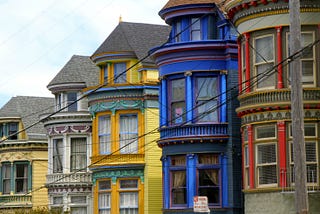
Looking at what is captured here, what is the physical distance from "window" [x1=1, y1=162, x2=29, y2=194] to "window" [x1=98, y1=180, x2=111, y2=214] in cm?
1306

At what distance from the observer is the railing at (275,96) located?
31125 millimetres

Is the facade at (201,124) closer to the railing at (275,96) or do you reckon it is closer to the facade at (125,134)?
the railing at (275,96)

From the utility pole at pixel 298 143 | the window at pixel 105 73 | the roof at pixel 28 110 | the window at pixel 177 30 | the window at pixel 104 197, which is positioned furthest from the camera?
the roof at pixel 28 110

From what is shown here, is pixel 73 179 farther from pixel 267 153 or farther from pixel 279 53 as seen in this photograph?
pixel 279 53

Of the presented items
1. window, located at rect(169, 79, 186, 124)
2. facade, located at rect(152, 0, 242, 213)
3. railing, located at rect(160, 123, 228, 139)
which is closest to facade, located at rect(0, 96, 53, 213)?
facade, located at rect(152, 0, 242, 213)

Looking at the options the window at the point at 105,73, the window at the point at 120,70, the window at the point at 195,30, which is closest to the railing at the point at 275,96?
the window at the point at 195,30

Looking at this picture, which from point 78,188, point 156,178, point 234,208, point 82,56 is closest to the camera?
point 234,208

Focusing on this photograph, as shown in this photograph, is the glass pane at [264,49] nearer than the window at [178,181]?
Yes

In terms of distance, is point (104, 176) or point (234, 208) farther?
point (104, 176)

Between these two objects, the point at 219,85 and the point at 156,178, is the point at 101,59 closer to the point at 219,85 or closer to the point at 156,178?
the point at 156,178

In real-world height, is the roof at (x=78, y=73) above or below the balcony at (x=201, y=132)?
above

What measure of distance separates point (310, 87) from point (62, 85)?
24.9 metres

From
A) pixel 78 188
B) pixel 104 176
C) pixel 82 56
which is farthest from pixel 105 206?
pixel 82 56

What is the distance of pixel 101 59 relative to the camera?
48000 millimetres
